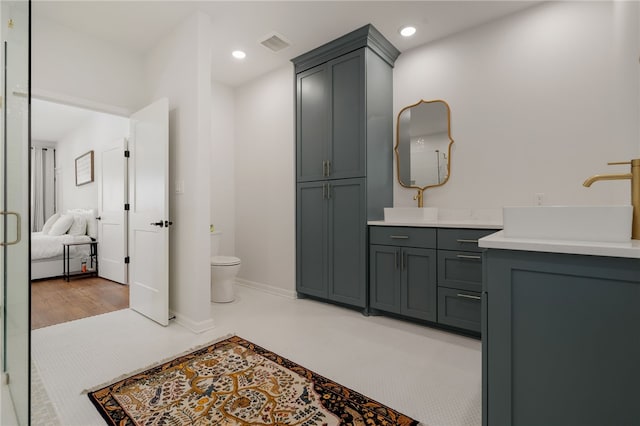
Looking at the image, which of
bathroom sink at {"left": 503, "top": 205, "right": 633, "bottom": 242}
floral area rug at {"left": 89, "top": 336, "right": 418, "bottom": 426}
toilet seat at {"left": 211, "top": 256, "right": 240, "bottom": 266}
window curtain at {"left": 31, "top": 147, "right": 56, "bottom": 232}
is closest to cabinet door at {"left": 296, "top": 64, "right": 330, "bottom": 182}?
toilet seat at {"left": 211, "top": 256, "right": 240, "bottom": 266}

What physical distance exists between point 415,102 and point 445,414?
2.68 metres

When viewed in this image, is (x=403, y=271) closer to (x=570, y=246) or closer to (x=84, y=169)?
(x=570, y=246)

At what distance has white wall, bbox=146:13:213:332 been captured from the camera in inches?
102

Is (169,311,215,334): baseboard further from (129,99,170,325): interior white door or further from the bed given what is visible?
the bed

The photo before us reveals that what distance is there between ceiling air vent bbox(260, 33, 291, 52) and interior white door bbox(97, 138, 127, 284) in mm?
2494

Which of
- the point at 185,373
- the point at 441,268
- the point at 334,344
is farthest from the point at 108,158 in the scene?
the point at 441,268

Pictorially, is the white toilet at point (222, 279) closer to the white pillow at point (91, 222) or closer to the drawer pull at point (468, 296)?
the drawer pull at point (468, 296)

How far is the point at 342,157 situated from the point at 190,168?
4.68 ft

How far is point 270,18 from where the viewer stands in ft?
8.97

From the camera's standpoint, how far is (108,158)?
15.2 ft

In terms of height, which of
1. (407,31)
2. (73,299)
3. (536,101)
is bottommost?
(73,299)

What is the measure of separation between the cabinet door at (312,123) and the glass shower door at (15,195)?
2306 millimetres

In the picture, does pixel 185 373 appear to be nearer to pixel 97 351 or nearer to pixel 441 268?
pixel 97 351

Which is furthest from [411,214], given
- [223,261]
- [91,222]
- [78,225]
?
[78,225]
